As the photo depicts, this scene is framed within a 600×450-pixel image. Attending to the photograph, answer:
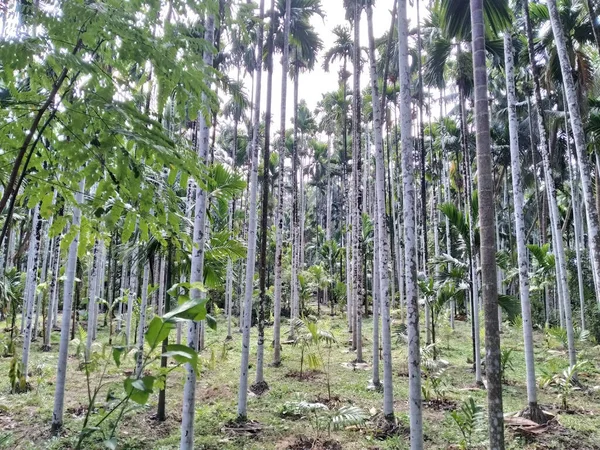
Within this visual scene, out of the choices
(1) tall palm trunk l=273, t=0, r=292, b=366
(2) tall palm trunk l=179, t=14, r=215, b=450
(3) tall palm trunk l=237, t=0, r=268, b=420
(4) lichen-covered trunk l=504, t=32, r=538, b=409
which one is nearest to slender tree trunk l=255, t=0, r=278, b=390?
(3) tall palm trunk l=237, t=0, r=268, b=420

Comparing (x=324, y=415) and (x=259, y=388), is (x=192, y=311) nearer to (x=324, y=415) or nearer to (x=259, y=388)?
(x=324, y=415)

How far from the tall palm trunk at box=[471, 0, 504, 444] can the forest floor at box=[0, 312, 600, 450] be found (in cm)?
214

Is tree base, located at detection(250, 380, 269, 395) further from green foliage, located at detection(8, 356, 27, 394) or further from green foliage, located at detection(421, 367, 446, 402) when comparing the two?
green foliage, located at detection(8, 356, 27, 394)

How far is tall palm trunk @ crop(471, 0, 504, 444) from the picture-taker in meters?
4.04

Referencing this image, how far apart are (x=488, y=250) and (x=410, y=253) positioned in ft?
4.05

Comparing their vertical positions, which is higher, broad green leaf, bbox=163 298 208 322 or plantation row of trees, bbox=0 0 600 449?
plantation row of trees, bbox=0 0 600 449

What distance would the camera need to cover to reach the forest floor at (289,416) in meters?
6.55

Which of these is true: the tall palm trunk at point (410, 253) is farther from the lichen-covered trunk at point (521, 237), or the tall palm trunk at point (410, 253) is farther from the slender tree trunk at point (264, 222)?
the slender tree trunk at point (264, 222)

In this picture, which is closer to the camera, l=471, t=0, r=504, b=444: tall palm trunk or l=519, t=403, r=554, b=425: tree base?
l=471, t=0, r=504, b=444: tall palm trunk

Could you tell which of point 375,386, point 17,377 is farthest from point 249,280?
point 17,377

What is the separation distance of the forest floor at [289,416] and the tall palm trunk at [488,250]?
2.14m

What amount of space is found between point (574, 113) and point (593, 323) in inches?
514

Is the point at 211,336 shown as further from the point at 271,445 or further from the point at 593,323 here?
the point at 593,323

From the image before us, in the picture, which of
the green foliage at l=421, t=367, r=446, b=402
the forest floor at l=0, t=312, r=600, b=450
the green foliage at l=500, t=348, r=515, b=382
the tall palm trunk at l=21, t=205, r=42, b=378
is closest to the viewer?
the forest floor at l=0, t=312, r=600, b=450
